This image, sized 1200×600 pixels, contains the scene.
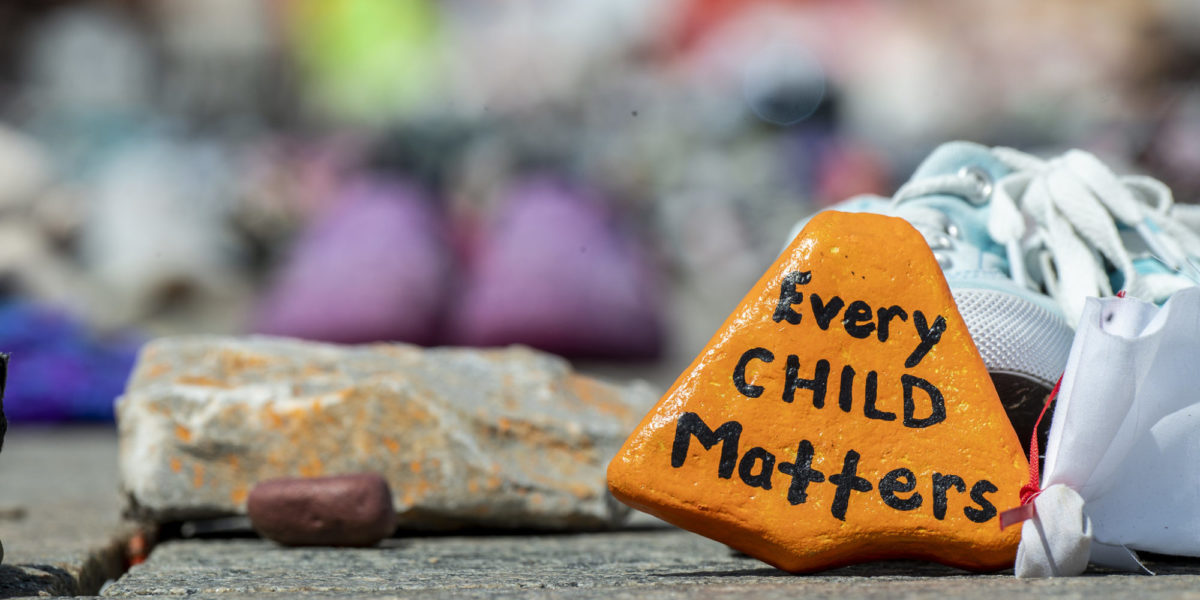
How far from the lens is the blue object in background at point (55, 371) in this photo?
12.3 ft

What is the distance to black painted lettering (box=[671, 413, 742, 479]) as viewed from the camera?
1.15 meters

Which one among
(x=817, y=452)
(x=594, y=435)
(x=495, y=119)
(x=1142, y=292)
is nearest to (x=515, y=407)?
(x=594, y=435)

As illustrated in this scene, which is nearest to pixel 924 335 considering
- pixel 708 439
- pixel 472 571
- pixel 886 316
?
pixel 886 316

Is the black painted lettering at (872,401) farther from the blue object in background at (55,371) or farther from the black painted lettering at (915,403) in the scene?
the blue object in background at (55,371)

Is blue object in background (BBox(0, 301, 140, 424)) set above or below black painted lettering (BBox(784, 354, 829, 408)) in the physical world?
above

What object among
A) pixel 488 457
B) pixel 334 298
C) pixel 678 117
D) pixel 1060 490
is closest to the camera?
pixel 1060 490

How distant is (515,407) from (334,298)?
2589 mm

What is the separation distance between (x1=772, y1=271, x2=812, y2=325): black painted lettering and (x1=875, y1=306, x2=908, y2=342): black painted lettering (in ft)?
0.27

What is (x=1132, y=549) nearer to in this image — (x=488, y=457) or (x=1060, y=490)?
(x=1060, y=490)

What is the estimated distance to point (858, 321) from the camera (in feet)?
4.00

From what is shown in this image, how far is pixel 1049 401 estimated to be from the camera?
1.24 meters

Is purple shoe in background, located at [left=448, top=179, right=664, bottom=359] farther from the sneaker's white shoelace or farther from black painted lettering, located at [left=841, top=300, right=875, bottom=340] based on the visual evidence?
black painted lettering, located at [left=841, top=300, right=875, bottom=340]

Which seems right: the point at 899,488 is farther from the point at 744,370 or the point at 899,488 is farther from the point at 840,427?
the point at 744,370

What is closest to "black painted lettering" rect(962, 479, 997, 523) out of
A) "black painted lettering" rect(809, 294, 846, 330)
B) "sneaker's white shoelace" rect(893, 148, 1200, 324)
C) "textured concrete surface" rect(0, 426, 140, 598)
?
"black painted lettering" rect(809, 294, 846, 330)
